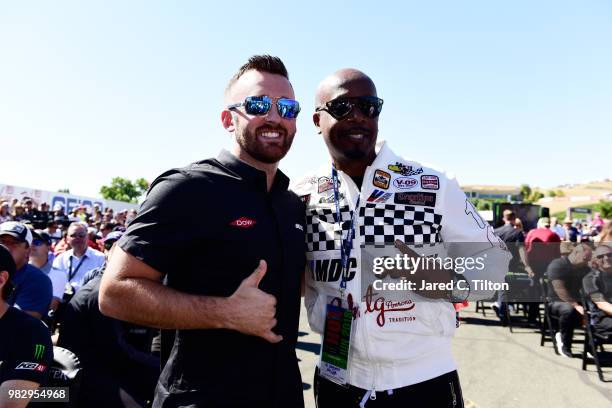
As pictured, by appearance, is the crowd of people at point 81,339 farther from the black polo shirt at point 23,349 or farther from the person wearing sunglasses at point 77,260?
the person wearing sunglasses at point 77,260

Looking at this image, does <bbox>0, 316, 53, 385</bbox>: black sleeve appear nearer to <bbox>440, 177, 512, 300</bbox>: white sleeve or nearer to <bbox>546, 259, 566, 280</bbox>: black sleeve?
<bbox>440, 177, 512, 300</bbox>: white sleeve

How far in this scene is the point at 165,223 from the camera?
1570mm

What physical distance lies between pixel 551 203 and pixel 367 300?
359 feet

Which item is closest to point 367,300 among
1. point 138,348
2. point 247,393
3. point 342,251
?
point 342,251

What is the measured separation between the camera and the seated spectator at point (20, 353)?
8.23ft

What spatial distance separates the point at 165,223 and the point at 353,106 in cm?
113

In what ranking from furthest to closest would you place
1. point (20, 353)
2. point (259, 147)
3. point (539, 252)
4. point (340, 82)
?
1. point (539, 252)
2. point (20, 353)
3. point (340, 82)
4. point (259, 147)

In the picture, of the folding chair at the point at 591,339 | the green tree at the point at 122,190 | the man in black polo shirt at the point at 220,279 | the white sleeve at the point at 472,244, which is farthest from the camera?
the green tree at the point at 122,190

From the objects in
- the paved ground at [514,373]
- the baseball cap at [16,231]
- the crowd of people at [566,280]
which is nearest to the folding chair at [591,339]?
the crowd of people at [566,280]

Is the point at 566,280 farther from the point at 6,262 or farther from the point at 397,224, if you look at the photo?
the point at 6,262

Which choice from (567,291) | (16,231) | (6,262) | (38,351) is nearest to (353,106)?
(38,351)

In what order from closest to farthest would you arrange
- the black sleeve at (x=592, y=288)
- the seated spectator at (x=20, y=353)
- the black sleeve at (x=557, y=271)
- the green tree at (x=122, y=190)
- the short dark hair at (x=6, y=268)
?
the seated spectator at (x=20, y=353) < the short dark hair at (x=6, y=268) < the black sleeve at (x=592, y=288) < the black sleeve at (x=557, y=271) < the green tree at (x=122, y=190)

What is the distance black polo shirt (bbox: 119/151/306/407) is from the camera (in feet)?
5.19

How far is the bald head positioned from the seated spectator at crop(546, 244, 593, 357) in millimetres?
5825
